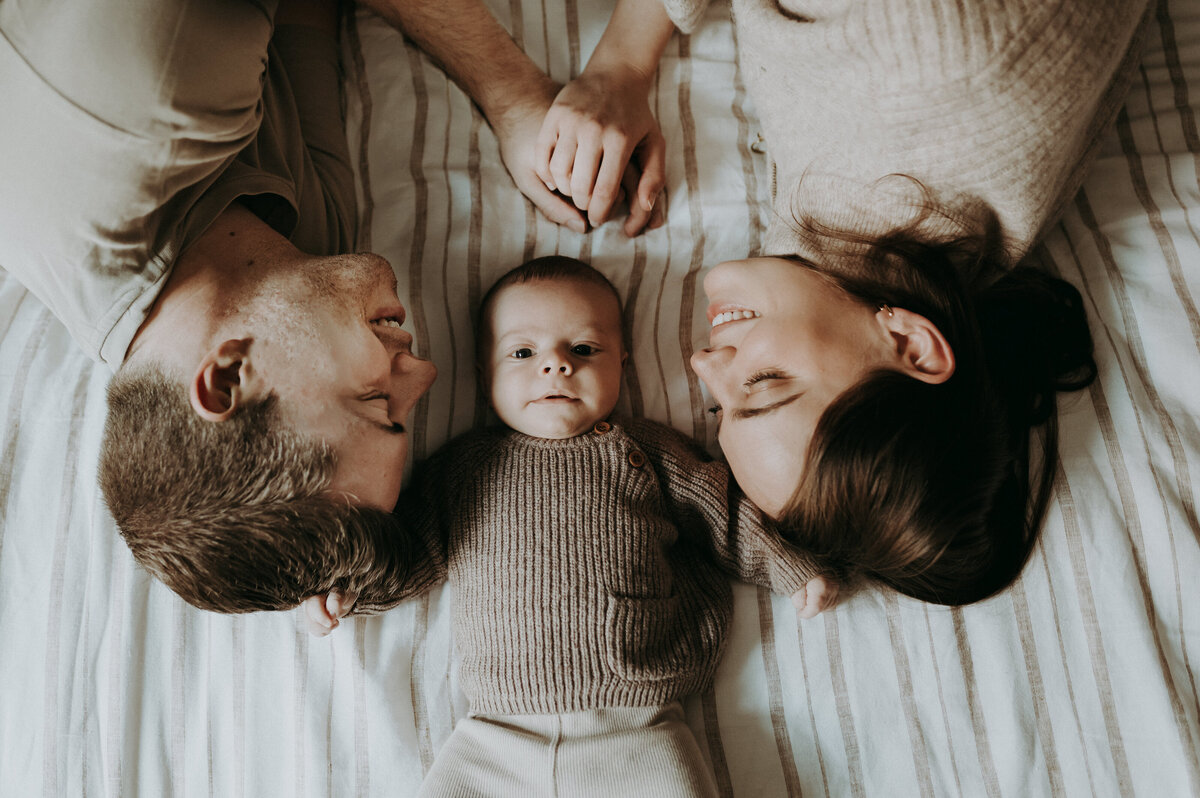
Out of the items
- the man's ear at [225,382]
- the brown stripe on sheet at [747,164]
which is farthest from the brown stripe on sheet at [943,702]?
the man's ear at [225,382]

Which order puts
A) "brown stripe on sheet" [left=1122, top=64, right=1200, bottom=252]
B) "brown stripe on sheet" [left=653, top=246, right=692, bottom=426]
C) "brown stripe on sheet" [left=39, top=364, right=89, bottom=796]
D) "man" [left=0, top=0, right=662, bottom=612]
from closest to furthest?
"man" [left=0, top=0, right=662, bottom=612], "brown stripe on sheet" [left=39, top=364, right=89, bottom=796], "brown stripe on sheet" [left=1122, top=64, right=1200, bottom=252], "brown stripe on sheet" [left=653, top=246, right=692, bottom=426]

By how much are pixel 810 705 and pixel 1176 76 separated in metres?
1.24

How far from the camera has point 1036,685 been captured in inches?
43.9

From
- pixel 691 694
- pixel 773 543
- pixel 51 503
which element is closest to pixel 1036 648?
pixel 773 543

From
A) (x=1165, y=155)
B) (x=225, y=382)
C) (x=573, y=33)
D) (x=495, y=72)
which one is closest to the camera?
(x=225, y=382)

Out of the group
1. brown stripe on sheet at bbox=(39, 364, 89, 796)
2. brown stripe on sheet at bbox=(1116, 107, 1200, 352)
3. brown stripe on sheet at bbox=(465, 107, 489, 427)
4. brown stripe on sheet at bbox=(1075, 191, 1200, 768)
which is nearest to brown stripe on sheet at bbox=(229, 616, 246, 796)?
brown stripe on sheet at bbox=(39, 364, 89, 796)

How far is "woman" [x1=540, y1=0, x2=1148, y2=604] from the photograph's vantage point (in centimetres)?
96

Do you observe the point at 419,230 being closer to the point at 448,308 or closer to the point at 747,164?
the point at 448,308

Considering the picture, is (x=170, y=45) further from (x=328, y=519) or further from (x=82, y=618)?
(x=82, y=618)

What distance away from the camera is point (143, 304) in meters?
1.00

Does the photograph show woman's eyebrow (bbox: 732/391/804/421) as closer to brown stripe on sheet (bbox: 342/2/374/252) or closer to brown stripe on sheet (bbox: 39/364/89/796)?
brown stripe on sheet (bbox: 342/2/374/252)

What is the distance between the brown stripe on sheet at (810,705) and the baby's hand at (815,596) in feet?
0.16

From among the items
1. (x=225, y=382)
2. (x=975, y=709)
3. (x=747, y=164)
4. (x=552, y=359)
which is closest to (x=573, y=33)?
(x=747, y=164)

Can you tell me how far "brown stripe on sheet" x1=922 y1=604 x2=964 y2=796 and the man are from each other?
2.64ft
